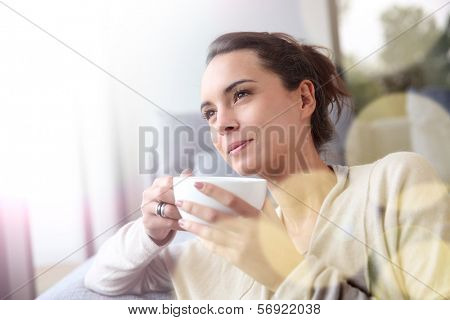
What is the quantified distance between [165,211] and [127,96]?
0.56 ft

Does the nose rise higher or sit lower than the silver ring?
higher

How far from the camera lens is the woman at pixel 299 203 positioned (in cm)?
62

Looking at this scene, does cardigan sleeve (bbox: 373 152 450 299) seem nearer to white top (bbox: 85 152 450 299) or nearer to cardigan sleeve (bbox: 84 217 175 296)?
white top (bbox: 85 152 450 299)

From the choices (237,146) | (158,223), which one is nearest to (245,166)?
(237,146)

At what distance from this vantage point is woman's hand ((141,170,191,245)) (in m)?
0.69

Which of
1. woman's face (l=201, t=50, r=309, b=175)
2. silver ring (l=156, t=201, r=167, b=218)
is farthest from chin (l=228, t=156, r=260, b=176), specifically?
silver ring (l=156, t=201, r=167, b=218)

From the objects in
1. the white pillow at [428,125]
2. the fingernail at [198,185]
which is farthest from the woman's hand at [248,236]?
the white pillow at [428,125]

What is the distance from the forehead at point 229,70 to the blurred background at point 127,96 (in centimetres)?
2

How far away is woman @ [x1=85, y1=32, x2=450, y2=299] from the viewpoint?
0.62m

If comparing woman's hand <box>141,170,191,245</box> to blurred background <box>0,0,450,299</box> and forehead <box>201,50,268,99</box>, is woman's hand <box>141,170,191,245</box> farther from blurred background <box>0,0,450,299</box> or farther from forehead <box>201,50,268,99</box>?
forehead <box>201,50,268,99</box>

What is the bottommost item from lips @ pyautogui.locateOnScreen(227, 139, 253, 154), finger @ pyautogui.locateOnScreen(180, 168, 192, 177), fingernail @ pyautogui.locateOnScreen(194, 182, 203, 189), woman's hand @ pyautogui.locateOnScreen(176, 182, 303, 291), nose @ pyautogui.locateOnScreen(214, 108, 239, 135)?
woman's hand @ pyautogui.locateOnScreen(176, 182, 303, 291)

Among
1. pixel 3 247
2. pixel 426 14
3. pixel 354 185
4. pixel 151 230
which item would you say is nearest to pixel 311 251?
pixel 354 185

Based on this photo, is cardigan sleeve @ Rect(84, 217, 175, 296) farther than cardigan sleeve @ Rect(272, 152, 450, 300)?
Yes

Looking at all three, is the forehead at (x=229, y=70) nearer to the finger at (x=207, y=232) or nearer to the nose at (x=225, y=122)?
the nose at (x=225, y=122)
